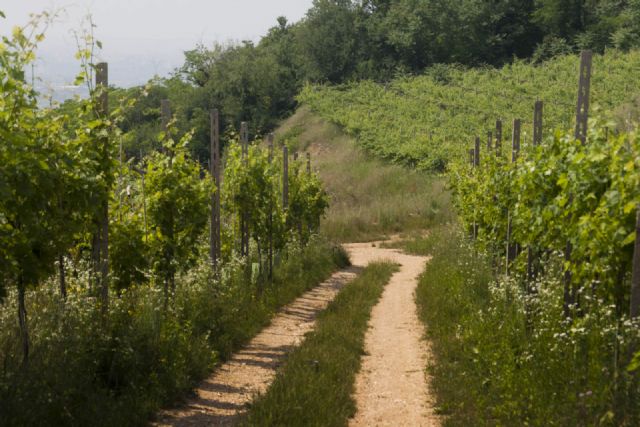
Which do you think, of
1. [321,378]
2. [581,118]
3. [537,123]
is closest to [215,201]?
[321,378]

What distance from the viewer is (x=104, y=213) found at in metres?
6.44

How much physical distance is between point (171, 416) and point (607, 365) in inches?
154

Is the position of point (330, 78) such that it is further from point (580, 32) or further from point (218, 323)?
point (218, 323)

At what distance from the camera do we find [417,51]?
2263 inches

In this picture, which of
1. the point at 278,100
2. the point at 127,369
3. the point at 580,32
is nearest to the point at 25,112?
the point at 127,369

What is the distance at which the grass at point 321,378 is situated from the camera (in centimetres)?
599

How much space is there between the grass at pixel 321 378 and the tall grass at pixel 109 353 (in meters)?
1.02

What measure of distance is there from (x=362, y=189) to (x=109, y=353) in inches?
1157

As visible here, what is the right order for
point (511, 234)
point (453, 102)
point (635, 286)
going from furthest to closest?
point (453, 102), point (511, 234), point (635, 286)

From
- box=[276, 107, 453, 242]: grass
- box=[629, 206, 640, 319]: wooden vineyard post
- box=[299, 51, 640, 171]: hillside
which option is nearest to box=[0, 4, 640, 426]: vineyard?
box=[629, 206, 640, 319]: wooden vineyard post

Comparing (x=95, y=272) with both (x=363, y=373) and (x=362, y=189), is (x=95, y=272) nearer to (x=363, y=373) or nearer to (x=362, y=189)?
(x=363, y=373)

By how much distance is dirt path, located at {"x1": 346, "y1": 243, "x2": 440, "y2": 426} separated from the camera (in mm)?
6438

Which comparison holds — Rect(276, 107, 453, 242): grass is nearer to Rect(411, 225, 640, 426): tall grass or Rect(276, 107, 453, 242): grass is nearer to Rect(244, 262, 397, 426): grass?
Rect(244, 262, 397, 426): grass

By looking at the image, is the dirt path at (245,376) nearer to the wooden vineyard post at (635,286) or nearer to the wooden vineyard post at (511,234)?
the wooden vineyard post at (511,234)
